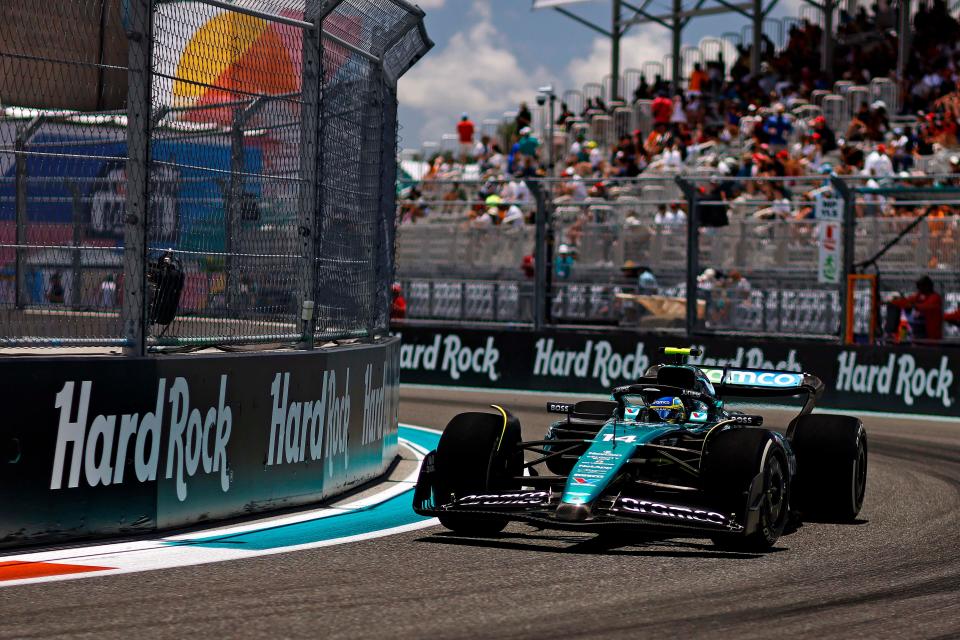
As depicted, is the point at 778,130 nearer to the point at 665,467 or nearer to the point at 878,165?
the point at 878,165

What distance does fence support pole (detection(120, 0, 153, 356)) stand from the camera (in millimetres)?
8641

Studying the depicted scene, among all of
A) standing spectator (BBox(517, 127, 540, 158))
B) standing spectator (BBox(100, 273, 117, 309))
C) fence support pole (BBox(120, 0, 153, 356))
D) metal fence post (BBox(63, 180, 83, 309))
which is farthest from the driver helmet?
standing spectator (BBox(517, 127, 540, 158))

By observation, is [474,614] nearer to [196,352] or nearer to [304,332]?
[196,352]

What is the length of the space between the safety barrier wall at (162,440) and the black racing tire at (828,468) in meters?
3.21

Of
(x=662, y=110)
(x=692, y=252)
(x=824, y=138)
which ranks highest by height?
(x=662, y=110)

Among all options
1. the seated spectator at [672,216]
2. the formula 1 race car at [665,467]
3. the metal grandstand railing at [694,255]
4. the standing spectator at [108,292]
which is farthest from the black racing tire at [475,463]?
the seated spectator at [672,216]

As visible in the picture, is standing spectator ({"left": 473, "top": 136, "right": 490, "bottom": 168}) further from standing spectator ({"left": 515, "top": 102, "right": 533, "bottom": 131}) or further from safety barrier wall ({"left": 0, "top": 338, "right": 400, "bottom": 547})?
safety barrier wall ({"left": 0, "top": 338, "right": 400, "bottom": 547})

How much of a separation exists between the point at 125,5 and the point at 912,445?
9874mm

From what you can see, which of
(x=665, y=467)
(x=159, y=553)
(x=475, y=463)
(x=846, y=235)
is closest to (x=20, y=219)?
(x=159, y=553)

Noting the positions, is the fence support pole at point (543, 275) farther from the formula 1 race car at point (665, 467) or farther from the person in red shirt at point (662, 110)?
the formula 1 race car at point (665, 467)

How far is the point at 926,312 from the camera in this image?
63.9ft

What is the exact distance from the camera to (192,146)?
30.3 feet

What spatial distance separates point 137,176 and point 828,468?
4.76 metres

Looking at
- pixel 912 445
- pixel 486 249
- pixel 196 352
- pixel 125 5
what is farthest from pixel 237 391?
pixel 486 249
